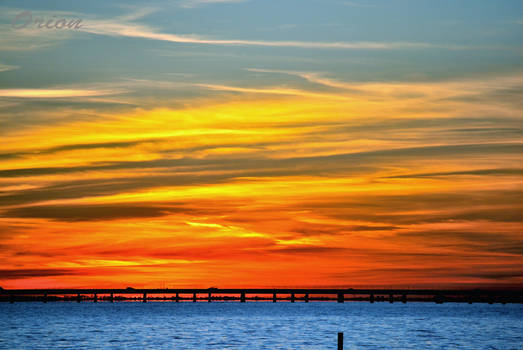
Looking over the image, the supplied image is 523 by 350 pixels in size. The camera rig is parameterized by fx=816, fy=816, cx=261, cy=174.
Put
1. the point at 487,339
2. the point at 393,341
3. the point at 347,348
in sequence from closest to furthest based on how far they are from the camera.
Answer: the point at 347,348, the point at 393,341, the point at 487,339

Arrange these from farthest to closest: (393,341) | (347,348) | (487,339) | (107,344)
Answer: (487,339), (393,341), (107,344), (347,348)

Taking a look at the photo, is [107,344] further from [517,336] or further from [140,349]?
[517,336]

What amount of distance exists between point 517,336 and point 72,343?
52.1m

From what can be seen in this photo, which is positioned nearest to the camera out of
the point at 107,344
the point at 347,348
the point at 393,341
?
the point at 347,348

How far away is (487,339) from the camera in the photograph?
301ft

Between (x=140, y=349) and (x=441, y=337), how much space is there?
38.4 metres

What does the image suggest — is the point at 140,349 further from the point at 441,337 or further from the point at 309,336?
the point at 441,337

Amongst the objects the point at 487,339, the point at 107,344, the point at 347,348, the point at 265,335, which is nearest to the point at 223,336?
the point at 265,335

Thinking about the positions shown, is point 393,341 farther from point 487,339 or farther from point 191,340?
point 191,340

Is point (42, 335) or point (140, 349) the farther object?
point (42, 335)

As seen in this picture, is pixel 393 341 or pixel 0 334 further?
pixel 0 334

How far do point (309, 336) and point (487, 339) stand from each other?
1999 cm

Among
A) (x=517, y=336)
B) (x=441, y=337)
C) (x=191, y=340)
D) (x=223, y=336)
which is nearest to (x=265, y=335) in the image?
(x=223, y=336)

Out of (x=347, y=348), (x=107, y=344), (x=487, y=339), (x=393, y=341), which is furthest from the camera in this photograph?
(x=487, y=339)
